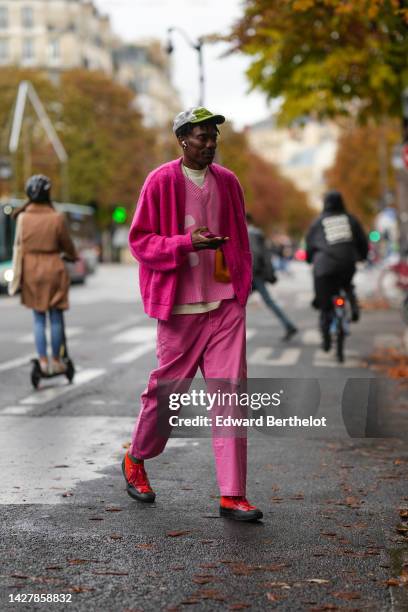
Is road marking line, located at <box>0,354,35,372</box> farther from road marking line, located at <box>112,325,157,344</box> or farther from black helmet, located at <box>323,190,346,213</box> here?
black helmet, located at <box>323,190,346,213</box>

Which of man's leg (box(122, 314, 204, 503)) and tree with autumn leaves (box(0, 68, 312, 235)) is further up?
tree with autumn leaves (box(0, 68, 312, 235))

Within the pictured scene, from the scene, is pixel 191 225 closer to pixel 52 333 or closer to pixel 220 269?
pixel 220 269

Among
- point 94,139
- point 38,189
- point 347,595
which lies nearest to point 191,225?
point 347,595

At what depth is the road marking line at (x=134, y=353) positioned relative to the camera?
49.9 feet

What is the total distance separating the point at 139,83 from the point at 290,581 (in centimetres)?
14716

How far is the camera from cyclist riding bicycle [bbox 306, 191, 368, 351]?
14.7m

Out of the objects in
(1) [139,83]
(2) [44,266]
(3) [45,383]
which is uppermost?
(1) [139,83]

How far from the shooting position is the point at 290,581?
Answer: 4.95 metres

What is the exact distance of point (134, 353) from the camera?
638 inches

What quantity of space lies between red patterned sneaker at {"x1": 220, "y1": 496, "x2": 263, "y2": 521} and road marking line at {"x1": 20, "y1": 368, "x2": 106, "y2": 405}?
4898mm

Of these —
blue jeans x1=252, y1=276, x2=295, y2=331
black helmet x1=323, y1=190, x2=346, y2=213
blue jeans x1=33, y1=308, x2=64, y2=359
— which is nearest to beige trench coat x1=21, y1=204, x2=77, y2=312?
blue jeans x1=33, y1=308, x2=64, y2=359

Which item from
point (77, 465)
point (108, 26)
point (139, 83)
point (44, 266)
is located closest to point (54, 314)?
point (44, 266)

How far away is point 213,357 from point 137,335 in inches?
530

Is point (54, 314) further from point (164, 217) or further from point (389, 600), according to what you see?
point (389, 600)
